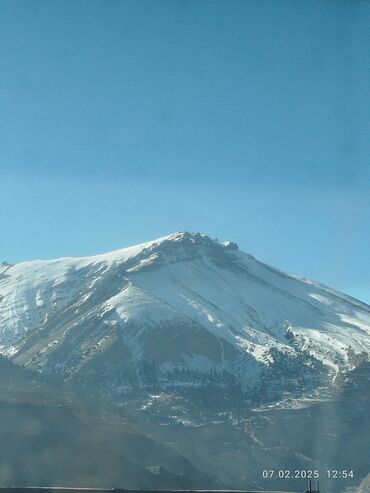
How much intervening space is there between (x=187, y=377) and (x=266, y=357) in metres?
12.8

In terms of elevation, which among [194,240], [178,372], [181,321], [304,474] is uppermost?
[194,240]

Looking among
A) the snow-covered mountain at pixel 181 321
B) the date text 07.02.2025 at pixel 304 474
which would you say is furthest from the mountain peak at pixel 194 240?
the date text 07.02.2025 at pixel 304 474

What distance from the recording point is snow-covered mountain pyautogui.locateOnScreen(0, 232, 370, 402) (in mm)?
113625

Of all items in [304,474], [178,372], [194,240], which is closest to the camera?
[304,474]

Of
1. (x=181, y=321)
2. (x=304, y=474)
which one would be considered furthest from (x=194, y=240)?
(x=304, y=474)

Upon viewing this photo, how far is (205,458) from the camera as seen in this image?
2562 inches

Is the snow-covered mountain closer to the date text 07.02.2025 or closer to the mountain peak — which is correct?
the mountain peak

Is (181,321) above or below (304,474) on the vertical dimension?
above

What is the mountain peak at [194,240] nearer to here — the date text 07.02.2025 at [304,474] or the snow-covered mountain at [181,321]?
the snow-covered mountain at [181,321]

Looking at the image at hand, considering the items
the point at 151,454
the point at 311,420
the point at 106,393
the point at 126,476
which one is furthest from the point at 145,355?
the point at 126,476

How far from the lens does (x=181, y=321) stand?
123875 mm

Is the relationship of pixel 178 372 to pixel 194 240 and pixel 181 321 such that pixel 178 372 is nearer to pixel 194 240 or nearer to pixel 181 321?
pixel 181 321

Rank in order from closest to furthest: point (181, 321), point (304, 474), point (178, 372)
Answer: point (304, 474)
point (178, 372)
point (181, 321)

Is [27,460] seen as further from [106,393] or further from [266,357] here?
[266,357]
